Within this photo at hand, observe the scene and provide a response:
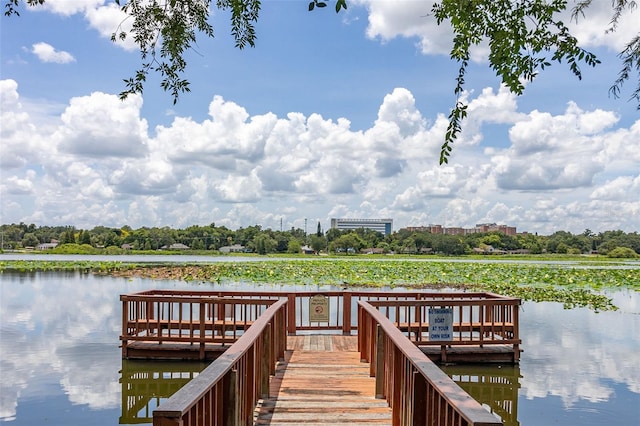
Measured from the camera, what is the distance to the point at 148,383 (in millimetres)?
11875

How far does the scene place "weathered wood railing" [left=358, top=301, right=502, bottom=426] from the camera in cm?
340

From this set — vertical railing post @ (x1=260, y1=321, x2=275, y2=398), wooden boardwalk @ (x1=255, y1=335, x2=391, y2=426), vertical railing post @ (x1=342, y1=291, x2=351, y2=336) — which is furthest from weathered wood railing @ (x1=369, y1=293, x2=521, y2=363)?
vertical railing post @ (x1=260, y1=321, x2=275, y2=398)

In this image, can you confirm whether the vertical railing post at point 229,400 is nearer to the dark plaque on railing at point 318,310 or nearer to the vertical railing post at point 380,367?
the vertical railing post at point 380,367

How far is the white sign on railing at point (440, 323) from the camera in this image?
12.2 metres

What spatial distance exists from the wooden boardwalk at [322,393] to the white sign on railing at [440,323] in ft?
7.37

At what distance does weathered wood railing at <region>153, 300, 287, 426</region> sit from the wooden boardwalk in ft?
1.20

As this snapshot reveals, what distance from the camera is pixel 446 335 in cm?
1247

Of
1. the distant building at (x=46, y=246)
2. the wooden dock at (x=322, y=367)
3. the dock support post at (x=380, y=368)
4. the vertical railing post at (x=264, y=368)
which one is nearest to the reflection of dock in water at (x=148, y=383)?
the wooden dock at (x=322, y=367)

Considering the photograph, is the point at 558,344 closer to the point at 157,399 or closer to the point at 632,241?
the point at 157,399

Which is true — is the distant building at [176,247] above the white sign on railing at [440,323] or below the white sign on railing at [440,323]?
below

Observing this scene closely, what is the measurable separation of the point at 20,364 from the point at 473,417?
1332cm

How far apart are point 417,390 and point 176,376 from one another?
853 cm

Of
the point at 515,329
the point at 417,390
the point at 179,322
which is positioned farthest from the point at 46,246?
the point at 417,390

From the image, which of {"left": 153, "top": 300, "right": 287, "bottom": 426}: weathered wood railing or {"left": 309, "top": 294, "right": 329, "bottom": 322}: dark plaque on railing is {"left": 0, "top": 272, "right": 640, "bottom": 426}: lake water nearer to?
{"left": 309, "top": 294, "right": 329, "bottom": 322}: dark plaque on railing
